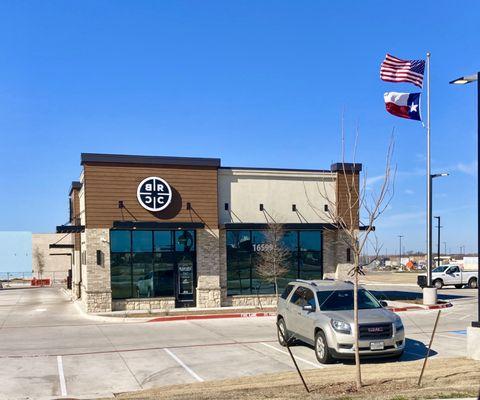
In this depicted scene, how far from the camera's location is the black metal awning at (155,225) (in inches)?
888

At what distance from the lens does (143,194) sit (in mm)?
23125

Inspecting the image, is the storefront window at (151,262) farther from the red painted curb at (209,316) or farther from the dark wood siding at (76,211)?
the dark wood siding at (76,211)

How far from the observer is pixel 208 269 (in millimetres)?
24031

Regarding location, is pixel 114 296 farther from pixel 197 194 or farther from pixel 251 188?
pixel 251 188

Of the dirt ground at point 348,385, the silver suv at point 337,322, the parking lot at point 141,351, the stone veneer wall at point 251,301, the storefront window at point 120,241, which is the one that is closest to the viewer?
the dirt ground at point 348,385

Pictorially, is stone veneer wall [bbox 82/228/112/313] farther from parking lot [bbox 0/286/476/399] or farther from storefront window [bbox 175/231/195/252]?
storefront window [bbox 175/231/195/252]

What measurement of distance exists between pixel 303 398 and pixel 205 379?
3360 millimetres

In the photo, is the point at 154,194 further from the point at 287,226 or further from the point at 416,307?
the point at 416,307

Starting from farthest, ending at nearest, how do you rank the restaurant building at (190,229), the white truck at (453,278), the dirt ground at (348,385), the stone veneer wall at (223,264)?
the white truck at (453,278), the stone veneer wall at (223,264), the restaurant building at (190,229), the dirt ground at (348,385)

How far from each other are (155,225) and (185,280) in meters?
3.01

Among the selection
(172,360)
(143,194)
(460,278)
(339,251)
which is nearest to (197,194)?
(143,194)

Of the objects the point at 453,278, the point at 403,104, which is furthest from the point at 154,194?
the point at 453,278

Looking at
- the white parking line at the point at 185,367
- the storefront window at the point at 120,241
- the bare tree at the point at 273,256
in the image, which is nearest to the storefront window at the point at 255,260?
the bare tree at the point at 273,256

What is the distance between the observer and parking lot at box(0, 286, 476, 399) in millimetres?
10781
